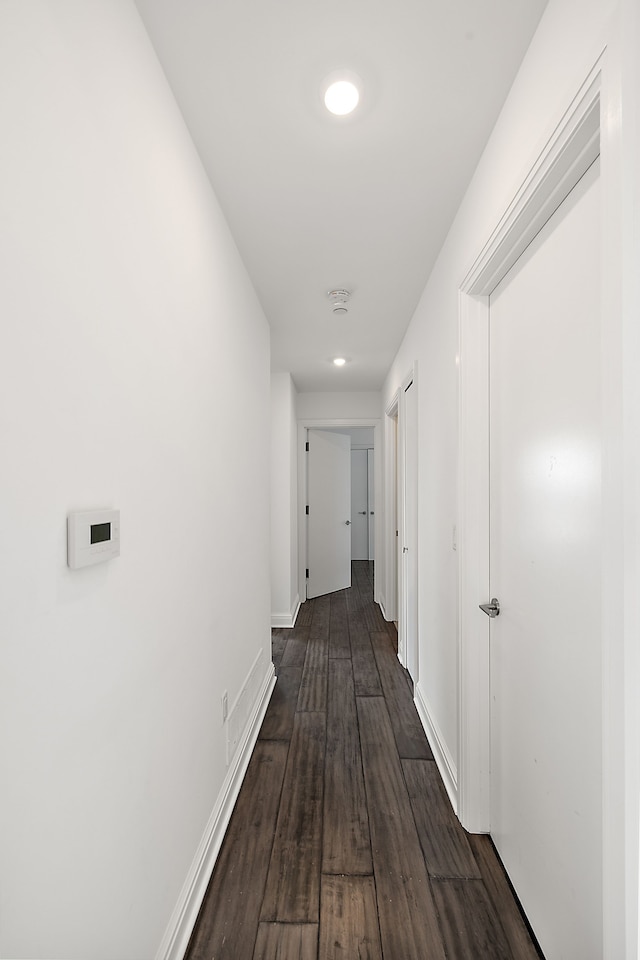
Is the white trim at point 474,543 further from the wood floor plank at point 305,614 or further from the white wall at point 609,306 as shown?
the wood floor plank at point 305,614

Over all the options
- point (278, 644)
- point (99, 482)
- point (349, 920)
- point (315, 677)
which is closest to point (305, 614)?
point (278, 644)

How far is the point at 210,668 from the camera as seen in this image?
175 centimetres

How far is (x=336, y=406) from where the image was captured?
5504 mm

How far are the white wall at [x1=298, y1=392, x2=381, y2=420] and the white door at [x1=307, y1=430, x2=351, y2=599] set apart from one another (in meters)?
0.25

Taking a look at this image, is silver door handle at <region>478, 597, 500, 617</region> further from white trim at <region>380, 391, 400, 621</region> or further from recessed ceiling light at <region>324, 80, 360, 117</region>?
white trim at <region>380, 391, 400, 621</region>

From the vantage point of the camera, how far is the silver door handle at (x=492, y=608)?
5.66 feet

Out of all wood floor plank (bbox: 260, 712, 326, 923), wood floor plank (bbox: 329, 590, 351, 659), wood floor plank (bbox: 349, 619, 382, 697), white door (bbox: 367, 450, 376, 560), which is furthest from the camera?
white door (bbox: 367, 450, 376, 560)

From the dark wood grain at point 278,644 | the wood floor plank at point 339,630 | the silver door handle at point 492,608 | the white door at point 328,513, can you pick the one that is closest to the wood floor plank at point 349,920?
the silver door handle at point 492,608

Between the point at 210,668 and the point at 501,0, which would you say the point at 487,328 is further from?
the point at 210,668

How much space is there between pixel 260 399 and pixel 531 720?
216cm

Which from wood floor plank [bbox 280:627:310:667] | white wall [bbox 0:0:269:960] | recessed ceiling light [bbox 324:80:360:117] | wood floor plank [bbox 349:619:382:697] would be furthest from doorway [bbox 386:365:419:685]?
white wall [bbox 0:0:269:960]

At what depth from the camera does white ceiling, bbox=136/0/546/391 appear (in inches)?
46.2

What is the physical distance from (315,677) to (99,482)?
2.79 meters

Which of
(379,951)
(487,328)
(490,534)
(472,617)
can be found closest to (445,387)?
(487,328)
